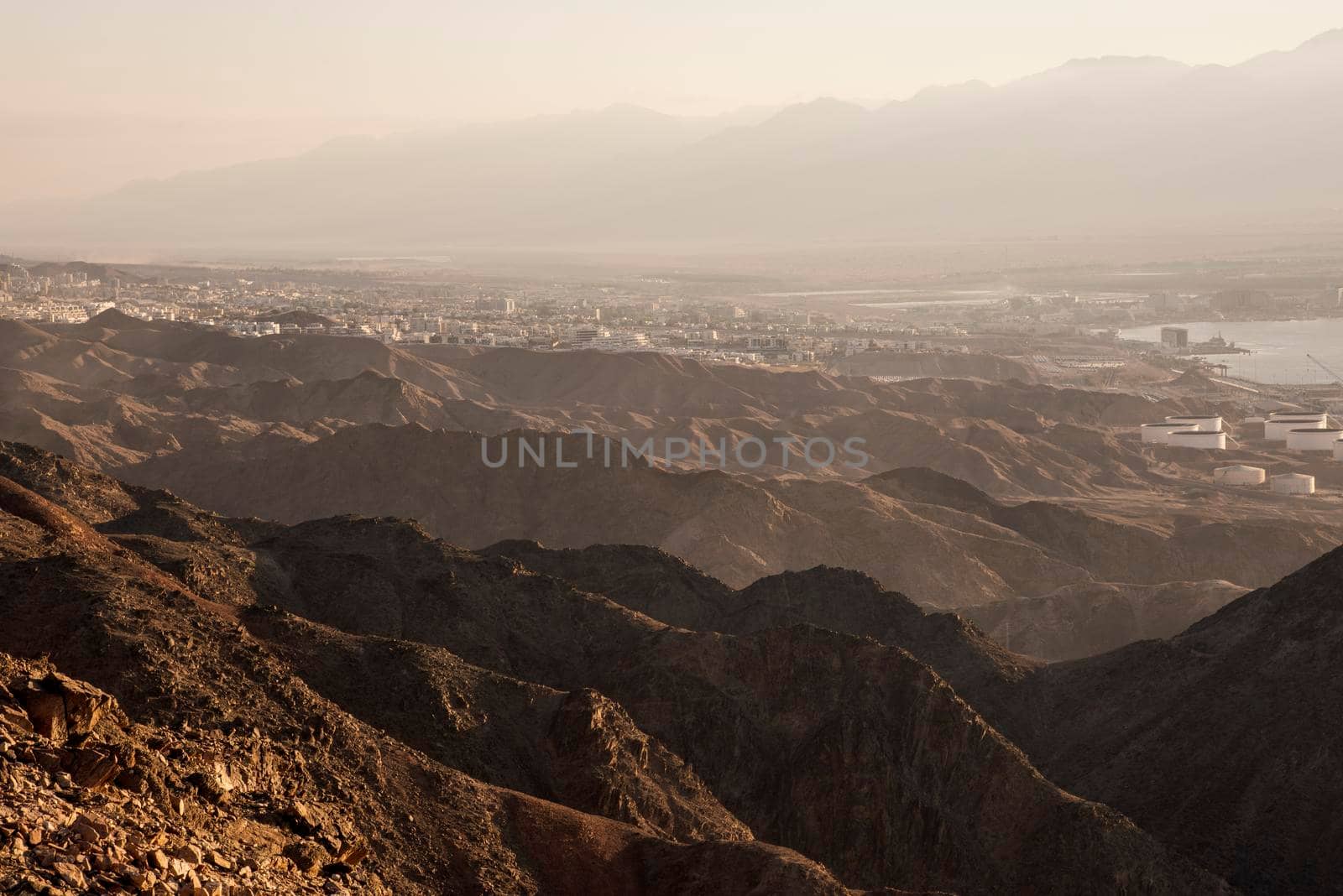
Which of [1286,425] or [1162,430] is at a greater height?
[1162,430]

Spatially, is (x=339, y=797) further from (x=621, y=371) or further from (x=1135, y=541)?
(x=621, y=371)

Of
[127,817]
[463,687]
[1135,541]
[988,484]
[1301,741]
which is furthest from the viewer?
[988,484]

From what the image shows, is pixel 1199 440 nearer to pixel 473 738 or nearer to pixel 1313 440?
pixel 1313 440

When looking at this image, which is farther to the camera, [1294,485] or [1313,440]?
[1313,440]

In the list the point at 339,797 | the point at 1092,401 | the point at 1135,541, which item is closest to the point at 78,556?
the point at 339,797

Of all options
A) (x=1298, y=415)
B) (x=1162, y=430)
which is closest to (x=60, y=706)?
(x=1162, y=430)

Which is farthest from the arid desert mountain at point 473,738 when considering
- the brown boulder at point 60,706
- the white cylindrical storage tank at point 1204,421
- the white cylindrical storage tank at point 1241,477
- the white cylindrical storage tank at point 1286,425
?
the white cylindrical storage tank at point 1286,425

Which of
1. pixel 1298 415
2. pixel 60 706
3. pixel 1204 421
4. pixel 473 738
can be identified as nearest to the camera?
pixel 60 706
